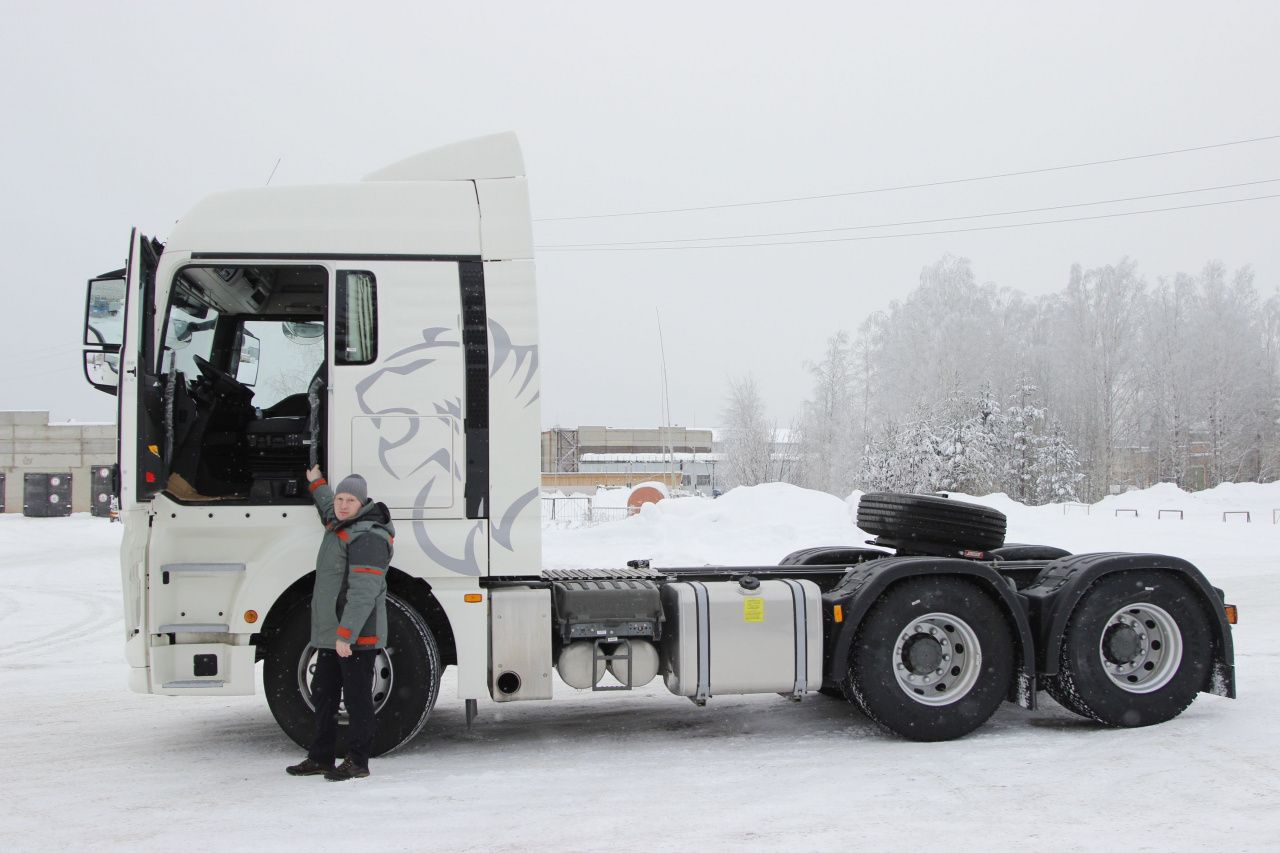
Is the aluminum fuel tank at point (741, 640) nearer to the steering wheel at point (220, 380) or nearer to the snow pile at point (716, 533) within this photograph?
the steering wheel at point (220, 380)

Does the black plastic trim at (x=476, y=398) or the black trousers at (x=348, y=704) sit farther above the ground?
the black plastic trim at (x=476, y=398)

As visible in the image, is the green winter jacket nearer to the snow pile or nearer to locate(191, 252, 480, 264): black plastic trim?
locate(191, 252, 480, 264): black plastic trim

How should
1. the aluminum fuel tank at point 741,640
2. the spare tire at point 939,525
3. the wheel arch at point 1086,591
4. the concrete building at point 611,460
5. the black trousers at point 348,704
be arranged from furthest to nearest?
1. the concrete building at point 611,460
2. the spare tire at point 939,525
3. the wheel arch at point 1086,591
4. the aluminum fuel tank at point 741,640
5. the black trousers at point 348,704

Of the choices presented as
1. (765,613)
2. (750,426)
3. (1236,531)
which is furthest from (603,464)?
(765,613)

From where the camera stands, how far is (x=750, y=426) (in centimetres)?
6178

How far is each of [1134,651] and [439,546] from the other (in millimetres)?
5080

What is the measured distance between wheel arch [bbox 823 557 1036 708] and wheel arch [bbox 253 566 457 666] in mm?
2636

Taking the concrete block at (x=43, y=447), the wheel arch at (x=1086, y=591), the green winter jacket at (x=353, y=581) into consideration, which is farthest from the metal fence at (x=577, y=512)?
the concrete block at (x=43, y=447)

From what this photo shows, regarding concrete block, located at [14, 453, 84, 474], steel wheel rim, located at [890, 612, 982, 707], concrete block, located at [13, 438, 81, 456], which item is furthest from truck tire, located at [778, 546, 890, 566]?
concrete block, located at [13, 438, 81, 456]

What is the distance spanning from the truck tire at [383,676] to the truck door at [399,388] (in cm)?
78

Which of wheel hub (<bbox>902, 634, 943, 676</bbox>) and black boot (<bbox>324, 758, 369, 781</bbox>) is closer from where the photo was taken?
black boot (<bbox>324, 758, 369, 781</bbox>)

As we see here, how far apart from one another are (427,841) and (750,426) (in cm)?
5752

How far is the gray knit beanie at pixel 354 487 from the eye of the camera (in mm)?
5832

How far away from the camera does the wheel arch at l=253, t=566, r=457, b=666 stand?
6.20m
